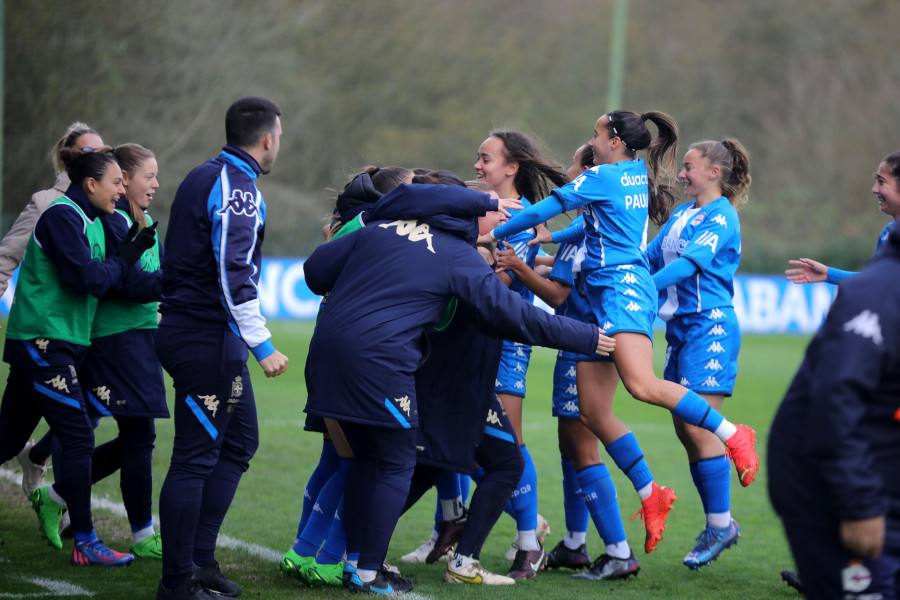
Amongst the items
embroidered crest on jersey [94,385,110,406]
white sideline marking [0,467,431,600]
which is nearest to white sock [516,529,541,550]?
white sideline marking [0,467,431,600]

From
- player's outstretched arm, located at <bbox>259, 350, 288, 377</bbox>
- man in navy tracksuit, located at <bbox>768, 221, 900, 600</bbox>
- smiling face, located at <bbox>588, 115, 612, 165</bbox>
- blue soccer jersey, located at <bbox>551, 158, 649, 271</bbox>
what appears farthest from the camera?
smiling face, located at <bbox>588, 115, 612, 165</bbox>

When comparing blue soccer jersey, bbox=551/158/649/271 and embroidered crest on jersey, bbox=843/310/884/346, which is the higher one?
blue soccer jersey, bbox=551/158/649/271

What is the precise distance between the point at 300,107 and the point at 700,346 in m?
27.3

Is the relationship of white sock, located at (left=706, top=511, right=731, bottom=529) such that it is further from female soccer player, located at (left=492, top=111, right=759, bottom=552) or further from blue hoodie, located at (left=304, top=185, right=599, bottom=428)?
blue hoodie, located at (left=304, top=185, right=599, bottom=428)

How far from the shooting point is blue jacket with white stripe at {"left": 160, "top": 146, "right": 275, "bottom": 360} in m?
4.17

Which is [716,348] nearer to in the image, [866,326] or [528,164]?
[528,164]

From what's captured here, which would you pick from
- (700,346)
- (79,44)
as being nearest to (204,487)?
(700,346)

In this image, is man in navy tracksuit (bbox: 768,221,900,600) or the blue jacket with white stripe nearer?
man in navy tracksuit (bbox: 768,221,900,600)

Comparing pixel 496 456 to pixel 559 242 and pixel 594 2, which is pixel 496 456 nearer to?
pixel 559 242

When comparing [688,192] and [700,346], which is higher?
[688,192]

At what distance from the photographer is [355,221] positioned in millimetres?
4980

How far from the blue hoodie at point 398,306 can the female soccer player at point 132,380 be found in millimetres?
1053

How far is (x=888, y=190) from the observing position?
4.73 metres

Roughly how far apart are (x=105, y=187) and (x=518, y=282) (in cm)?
214
